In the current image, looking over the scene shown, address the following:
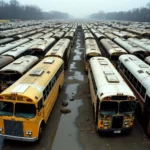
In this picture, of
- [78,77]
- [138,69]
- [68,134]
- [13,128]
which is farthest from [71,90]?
[13,128]

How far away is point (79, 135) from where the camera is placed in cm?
1132

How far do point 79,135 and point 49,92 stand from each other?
308cm

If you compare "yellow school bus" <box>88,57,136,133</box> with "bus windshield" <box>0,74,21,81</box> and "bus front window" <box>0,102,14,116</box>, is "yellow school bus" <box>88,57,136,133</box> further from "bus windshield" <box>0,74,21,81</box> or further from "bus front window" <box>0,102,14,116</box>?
"bus windshield" <box>0,74,21,81</box>

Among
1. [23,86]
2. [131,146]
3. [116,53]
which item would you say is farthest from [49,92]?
[116,53]

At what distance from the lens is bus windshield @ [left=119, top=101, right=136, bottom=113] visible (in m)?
10.3

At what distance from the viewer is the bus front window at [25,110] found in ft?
31.5

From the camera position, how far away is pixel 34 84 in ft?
35.8

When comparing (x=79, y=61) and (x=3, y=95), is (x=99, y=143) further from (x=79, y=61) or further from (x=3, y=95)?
(x=79, y=61)

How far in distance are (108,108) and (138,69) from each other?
4.81 metres

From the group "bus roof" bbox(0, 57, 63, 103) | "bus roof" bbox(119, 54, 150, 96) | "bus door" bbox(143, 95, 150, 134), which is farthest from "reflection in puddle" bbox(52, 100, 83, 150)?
"bus roof" bbox(119, 54, 150, 96)

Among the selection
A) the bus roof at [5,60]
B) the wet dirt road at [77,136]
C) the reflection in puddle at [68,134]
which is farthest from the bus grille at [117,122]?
the bus roof at [5,60]

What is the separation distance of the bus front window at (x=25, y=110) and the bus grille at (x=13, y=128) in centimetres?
42

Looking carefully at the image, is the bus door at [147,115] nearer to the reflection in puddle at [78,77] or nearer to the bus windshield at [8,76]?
the bus windshield at [8,76]

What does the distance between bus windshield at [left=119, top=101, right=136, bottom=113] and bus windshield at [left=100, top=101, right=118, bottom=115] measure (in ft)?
0.83
